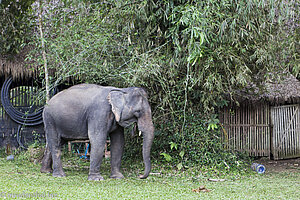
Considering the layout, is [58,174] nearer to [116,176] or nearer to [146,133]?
[116,176]

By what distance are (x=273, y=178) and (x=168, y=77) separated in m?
2.86

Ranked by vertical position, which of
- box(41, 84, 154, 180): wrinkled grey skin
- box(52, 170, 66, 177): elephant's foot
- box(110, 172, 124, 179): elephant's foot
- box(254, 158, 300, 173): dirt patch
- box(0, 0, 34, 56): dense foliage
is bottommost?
box(254, 158, 300, 173): dirt patch

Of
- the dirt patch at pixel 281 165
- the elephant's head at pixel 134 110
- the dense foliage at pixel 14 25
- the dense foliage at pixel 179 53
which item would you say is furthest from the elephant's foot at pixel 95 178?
the dense foliage at pixel 14 25

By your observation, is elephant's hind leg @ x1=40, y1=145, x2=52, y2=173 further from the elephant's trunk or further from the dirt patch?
the dirt patch

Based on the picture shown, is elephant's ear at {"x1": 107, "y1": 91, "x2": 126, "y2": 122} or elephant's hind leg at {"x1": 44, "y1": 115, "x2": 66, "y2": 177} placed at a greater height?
elephant's ear at {"x1": 107, "y1": 91, "x2": 126, "y2": 122}

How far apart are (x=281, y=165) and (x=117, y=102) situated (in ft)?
16.9

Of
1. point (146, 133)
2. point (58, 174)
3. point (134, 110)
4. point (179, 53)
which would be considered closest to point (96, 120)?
point (134, 110)

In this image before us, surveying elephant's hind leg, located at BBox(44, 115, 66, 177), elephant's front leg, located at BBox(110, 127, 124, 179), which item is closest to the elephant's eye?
elephant's front leg, located at BBox(110, 127, 124, 179)

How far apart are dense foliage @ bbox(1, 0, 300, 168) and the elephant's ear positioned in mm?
657

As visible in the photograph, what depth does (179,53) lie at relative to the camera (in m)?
7.48

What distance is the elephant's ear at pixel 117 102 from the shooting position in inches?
257

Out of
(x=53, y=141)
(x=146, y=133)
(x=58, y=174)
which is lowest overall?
(x=58, y=174)

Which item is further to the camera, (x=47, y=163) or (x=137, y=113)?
(x=47, y=163)

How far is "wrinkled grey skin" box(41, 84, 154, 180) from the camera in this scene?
6.54 meters
